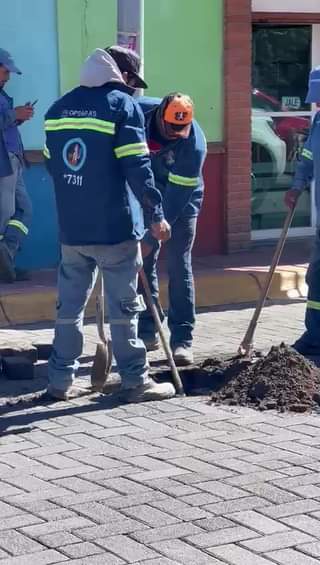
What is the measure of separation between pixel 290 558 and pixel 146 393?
99.1 inches

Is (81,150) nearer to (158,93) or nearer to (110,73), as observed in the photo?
(110,73)

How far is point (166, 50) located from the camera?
12031 mm

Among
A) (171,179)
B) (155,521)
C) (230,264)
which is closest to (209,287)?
(230,264)

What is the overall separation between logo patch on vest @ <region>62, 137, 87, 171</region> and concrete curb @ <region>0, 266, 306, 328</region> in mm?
2862

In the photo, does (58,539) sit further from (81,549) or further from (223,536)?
(223,536)

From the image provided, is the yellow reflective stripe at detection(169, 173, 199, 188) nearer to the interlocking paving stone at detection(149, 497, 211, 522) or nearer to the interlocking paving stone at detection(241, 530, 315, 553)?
the interlocking paving stone at detection(149, 497, 211, 522)

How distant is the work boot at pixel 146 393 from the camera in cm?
744

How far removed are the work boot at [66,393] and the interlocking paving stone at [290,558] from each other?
8.58ft

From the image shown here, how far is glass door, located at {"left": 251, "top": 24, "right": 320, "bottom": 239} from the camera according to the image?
508 inches

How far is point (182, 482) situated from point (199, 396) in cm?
176

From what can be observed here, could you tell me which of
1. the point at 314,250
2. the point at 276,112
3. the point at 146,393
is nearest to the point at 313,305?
the point at 314,250

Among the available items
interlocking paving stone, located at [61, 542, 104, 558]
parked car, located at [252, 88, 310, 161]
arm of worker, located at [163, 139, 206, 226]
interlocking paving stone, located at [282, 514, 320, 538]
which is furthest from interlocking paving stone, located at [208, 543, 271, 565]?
parked car, located at [252, 88, 310, 161]

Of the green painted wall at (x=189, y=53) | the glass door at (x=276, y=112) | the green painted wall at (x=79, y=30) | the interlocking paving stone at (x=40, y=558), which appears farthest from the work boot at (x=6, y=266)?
the interlocking paving stone at (x=40, y=558)

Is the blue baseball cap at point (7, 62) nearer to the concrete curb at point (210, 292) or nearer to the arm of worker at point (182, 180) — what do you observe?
the concrete curb at point (210, 292)
